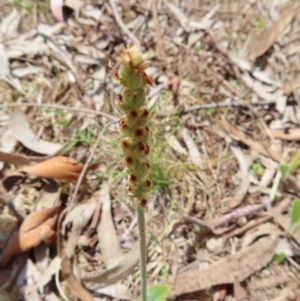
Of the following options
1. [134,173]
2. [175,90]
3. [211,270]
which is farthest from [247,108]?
[134,173]

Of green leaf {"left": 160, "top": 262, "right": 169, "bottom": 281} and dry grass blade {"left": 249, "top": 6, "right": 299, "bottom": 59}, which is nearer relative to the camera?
green leaf {"left": 160, "top": 262, "right": 169, "bottom": 281}

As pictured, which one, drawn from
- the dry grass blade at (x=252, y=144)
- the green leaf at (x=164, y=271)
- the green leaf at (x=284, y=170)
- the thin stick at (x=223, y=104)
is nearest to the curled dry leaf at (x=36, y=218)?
the green leaf at (x=164, y=271)

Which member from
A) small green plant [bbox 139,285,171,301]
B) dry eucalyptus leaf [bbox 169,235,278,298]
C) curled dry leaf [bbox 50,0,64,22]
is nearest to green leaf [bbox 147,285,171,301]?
small green plant [bbox 139,285,171,301]

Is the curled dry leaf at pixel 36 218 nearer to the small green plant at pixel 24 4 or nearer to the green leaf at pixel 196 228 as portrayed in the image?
the green leaf at pixel 196 228

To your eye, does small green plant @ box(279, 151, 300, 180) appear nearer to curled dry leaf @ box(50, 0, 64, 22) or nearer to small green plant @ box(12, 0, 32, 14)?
curled dry leaf @ box(50, 0, 64, 22)

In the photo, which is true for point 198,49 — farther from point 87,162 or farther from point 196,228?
point 196,228
